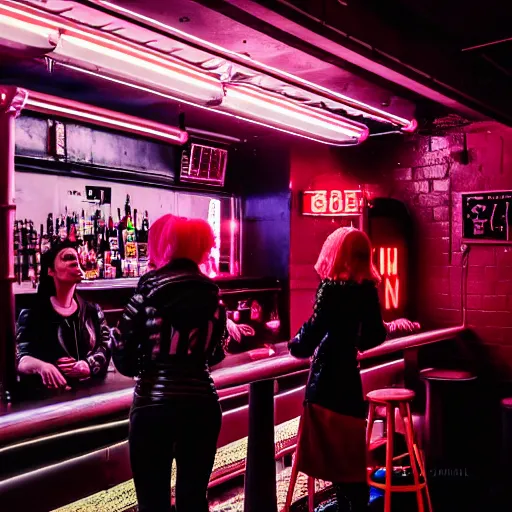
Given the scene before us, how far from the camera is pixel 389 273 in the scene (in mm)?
5777

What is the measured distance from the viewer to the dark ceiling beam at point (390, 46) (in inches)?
112

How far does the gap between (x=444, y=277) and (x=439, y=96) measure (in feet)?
7.94

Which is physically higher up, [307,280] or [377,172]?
[377,172]

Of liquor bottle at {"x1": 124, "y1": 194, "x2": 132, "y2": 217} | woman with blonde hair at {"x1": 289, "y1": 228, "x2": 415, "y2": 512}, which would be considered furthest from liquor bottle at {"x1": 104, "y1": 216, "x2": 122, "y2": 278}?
woman with blonde hair at {"x1": 289, "y1": 228, "x2": 415, "y2": 512}

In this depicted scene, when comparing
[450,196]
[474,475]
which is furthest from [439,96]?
[474,475]

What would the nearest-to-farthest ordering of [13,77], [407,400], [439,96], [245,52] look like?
[407,400], [245,52], [439,96], [13,77]

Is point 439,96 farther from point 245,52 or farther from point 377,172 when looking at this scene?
point 377,172

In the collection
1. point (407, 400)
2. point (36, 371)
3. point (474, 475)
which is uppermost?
point (36, 371)

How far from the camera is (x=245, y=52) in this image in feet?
13.2

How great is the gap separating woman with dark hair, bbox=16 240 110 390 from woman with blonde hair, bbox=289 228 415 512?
1.27 meters

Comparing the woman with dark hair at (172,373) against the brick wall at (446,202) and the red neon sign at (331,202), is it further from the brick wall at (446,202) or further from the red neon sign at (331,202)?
the brick wall at (446,202)

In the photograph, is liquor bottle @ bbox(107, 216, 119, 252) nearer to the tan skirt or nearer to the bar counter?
the bar counter

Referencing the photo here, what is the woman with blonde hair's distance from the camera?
302 cm

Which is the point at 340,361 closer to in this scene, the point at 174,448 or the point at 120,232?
the point at 174,448
